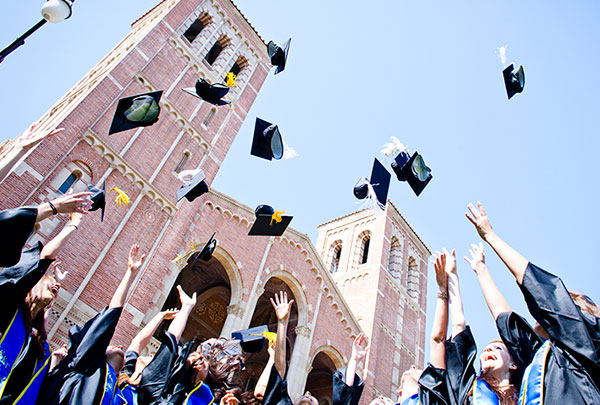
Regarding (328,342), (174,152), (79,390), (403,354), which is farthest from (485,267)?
(403,354)

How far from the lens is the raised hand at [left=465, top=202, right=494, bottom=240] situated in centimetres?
225

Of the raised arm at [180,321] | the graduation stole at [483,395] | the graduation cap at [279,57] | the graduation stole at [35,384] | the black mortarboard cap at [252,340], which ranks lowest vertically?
the graduation stole at [35,384]

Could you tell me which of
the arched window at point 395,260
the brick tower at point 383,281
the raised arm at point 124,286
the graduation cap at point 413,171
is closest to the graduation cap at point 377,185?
the graduation cap at point 413,171

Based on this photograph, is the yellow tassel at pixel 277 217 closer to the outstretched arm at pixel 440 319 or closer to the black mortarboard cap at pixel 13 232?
the outstretched arm at pixel 440 319

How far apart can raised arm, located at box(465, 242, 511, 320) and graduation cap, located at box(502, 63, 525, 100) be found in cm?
471

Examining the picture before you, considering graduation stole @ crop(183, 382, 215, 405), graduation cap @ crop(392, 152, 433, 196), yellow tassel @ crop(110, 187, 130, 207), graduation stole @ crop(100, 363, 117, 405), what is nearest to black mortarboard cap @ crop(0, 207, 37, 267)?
graduation stole @ crop(100, 363, 117, 405)

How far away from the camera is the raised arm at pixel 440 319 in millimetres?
2311

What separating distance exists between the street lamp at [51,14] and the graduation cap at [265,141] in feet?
10.6

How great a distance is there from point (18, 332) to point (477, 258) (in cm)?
271

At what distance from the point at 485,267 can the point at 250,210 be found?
1112cm

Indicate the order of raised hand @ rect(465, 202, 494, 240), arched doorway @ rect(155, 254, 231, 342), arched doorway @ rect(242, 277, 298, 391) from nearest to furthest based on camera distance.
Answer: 1. raised hand @ rect(465, 202, 494, 240)
2. arched doorway @ rect(242, 277, 298, 391)
3. arched doorway @ rect(155, 254, 231, 342)

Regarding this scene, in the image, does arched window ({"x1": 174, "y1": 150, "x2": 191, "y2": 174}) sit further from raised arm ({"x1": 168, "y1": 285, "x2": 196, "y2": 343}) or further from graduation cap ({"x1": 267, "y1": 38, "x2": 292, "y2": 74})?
raised arm ({"x1": 168, "y1": 285, "x2": 196, "y2": 343})

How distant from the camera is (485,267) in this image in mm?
2436

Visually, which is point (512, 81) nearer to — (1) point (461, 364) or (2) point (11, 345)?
(1) point (461, 364)
